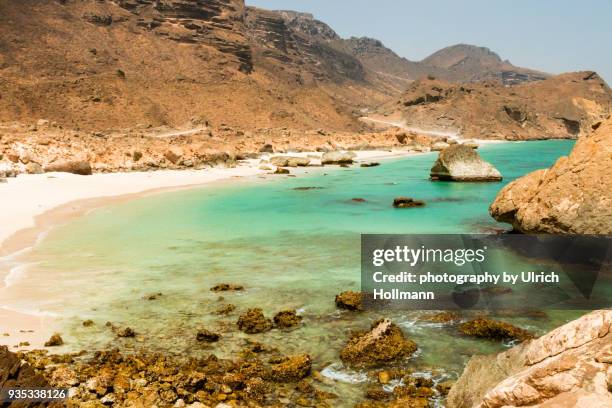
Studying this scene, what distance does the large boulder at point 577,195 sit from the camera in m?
10.2

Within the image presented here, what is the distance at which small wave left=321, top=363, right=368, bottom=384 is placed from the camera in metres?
5.95

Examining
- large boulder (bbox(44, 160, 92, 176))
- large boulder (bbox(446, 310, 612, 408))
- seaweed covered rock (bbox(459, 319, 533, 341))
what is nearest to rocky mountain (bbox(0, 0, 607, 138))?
large boulder (bbox(44, 160, 92, 176))

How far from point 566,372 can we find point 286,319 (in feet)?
16.0

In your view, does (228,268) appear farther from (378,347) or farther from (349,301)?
(378,347)

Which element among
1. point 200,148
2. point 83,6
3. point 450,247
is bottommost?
point 450,247

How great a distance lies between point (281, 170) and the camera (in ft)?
118

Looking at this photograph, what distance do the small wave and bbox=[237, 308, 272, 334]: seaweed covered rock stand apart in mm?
1503

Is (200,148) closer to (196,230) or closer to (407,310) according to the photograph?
(196,230)

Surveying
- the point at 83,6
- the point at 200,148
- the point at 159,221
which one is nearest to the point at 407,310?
the point at 159,221

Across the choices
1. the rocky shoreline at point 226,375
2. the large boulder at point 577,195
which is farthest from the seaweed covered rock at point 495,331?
the large boulder at point 577,195

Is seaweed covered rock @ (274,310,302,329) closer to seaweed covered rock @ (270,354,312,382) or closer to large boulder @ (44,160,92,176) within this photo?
seaweed covered rock @ (270,354,312,382)

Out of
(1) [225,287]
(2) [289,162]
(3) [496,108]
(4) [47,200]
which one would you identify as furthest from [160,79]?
(3) [496,108]

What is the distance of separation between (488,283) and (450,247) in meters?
4.09

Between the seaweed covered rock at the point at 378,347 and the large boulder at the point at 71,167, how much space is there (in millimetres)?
23391
